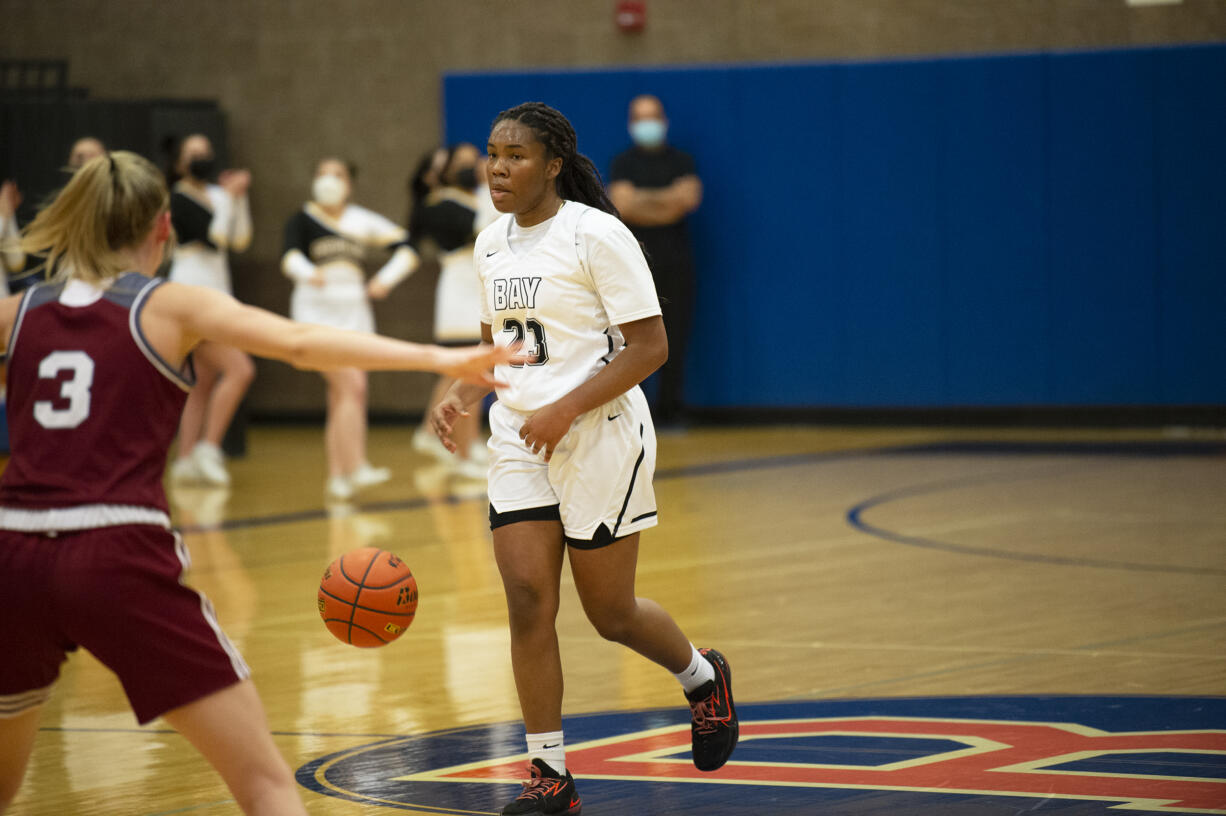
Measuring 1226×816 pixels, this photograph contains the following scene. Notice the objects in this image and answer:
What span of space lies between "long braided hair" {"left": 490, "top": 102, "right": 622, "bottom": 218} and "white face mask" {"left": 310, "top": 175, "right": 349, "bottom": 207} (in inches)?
253

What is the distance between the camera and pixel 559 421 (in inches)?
173

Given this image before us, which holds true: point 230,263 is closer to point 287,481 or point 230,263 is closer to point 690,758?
point 287,481

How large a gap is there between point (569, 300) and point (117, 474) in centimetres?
152

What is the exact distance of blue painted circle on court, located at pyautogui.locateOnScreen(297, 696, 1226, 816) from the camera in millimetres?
4477

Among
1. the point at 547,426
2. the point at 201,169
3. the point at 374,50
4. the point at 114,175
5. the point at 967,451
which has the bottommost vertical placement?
the point at 967,451

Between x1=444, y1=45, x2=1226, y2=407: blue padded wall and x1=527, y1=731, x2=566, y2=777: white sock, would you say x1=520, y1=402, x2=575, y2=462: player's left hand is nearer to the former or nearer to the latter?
x1=527, y1=731, x2=566, y2=777: white sock

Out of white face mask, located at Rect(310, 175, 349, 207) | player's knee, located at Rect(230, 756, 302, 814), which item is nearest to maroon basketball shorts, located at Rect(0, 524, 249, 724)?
player's knee, located at Rect(230, 756, 302, 814)

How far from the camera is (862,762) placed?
192 inches

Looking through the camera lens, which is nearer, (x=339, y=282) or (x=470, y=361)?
(x=470, y=361)

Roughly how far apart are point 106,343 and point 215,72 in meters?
13.9

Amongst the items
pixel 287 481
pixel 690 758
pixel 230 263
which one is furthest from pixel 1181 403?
pixel 690 758

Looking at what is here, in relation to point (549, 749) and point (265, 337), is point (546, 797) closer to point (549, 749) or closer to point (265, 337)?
point (549, 749)

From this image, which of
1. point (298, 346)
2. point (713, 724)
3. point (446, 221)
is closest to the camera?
point (298, 346)

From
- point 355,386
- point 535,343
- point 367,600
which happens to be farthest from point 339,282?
point 535,343
